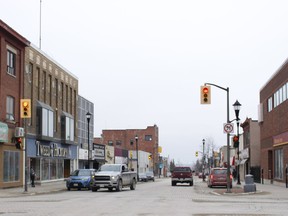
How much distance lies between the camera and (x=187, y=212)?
18.3 metres

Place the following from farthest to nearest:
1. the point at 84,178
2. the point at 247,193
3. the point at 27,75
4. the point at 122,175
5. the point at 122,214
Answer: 1. the point at 27,75
2. the point at 84,178
3. the point at 122,175
4. the point at 247,193
5. the point at 122,214

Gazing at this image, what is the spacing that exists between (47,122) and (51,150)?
3.24 meters

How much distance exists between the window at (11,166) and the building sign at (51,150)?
471 centimetres

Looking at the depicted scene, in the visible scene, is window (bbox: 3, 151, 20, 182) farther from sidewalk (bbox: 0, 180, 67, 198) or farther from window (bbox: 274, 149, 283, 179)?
window (bbox: 274, 149, 283, 179)

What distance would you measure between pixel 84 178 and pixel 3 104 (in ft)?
26.1

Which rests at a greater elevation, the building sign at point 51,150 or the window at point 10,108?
the window at point 10,108

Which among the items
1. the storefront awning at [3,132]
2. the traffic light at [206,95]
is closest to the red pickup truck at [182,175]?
the storefront awning at [3,132]

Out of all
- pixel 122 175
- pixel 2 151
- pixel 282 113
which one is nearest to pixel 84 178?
pixel 122 175

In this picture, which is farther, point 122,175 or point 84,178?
point 84,178

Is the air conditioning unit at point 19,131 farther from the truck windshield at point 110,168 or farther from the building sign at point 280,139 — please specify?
the building sign at point 280,139

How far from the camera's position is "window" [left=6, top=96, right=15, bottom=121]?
38.9m

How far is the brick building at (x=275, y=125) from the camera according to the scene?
144 feet

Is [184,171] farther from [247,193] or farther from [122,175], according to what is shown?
[247,193]

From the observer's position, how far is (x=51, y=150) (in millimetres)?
49000
